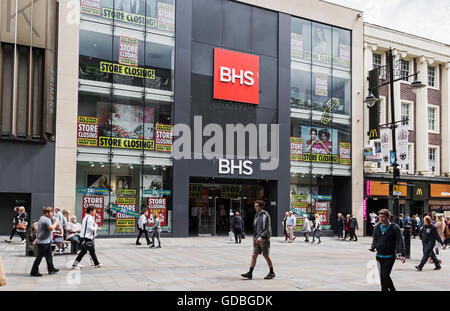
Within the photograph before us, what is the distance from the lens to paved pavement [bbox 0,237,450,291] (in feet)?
33.1

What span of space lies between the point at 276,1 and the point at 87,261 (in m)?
21.4

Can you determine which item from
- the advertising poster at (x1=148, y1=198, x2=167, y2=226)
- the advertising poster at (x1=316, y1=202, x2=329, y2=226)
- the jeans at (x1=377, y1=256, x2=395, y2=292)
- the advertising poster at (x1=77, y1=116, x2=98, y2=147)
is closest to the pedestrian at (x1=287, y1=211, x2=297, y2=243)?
the advertising poster at (x1=316, y1=202, x2=329, y2=226)

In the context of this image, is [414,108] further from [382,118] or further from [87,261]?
[87,261]

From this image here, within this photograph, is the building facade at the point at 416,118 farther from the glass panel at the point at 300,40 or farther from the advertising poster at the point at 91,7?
the advertising poster at the point at 91,7

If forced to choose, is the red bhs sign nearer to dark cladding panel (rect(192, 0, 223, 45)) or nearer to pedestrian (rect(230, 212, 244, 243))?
dark cladding panel (rect(192, 0, 223, 45))

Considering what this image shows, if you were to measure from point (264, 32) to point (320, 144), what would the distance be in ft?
26.9

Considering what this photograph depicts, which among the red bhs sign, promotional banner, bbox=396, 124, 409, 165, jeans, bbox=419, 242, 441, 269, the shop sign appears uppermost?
the red bhs sign

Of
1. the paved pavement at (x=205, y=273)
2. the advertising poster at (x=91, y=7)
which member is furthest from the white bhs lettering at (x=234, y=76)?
the paved pavement at (x=205, y=273)

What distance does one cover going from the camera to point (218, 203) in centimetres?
2814

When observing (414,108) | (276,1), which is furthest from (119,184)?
(414,108)

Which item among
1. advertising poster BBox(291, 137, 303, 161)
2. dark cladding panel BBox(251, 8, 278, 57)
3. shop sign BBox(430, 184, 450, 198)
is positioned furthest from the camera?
shop sign BBox(430, 184, 450, 198)

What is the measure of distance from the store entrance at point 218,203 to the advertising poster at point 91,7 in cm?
1071

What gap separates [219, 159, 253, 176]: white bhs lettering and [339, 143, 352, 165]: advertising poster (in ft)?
23.9

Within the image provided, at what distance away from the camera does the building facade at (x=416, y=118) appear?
1286 inches
